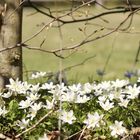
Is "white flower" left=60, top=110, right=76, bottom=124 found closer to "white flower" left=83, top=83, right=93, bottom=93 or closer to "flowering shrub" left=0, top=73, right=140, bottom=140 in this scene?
"flowering shrub" left=0, top=73, right=140, bottom=140

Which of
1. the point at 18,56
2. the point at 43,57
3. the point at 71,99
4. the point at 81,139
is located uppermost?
the point at 43,57

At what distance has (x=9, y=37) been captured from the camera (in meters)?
3.00

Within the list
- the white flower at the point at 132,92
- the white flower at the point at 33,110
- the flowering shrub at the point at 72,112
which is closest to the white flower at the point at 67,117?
the flowering shrub at the point at 72,112

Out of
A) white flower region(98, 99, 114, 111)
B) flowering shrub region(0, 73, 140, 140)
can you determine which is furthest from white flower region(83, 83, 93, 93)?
white flower region(98, 99, 114, 111)

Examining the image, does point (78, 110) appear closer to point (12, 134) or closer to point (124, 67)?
point (12, 134)

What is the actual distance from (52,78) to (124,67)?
446cm

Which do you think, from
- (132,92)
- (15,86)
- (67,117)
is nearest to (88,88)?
(132,92)

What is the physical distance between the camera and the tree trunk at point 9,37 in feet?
9.76

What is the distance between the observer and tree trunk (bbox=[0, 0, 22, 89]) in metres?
2.97

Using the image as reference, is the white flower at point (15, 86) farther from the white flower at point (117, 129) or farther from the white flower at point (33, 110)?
the white flower at point (117, 129)

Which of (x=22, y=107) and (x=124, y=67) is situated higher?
(x=124, y=67)

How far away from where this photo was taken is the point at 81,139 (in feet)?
7.98

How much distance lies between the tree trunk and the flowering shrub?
18 centimetres

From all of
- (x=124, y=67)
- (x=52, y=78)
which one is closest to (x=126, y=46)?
(x=124, y=67)
